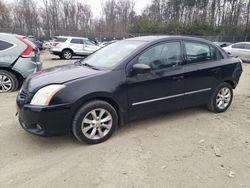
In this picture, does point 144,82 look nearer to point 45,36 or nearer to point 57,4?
point 45,36

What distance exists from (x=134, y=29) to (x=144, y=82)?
145 feet

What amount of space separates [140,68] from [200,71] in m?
1.37

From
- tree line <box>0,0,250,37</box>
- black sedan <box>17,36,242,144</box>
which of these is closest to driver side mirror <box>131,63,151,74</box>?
black sedan <box>17,36,242,144</box>

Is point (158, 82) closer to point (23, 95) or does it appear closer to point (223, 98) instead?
point (223, 98)

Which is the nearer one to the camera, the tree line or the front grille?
the front grille

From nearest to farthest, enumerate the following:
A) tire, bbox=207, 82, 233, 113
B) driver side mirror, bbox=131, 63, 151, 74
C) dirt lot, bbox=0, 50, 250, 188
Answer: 1. dirt lot, bbox=0, 50, 250, 188
2. driver side mirror, bbox=131, 63, 151, 74
3. tire, bbox=207, 82, 233, 113

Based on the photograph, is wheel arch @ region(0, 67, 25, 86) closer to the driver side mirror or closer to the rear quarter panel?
the rear quarter panel

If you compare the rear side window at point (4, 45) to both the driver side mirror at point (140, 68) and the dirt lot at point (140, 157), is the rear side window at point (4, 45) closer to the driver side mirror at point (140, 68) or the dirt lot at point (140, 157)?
the dirt lot at point (140, 157)

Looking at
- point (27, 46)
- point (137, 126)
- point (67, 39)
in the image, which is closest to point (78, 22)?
point (67, 39)

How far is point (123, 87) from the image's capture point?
Result: 352 centimetres

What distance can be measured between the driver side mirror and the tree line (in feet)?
110

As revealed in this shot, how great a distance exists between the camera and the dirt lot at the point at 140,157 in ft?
8.73

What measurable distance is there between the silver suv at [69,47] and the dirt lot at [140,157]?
12501mm

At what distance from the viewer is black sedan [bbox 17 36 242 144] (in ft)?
10.4
